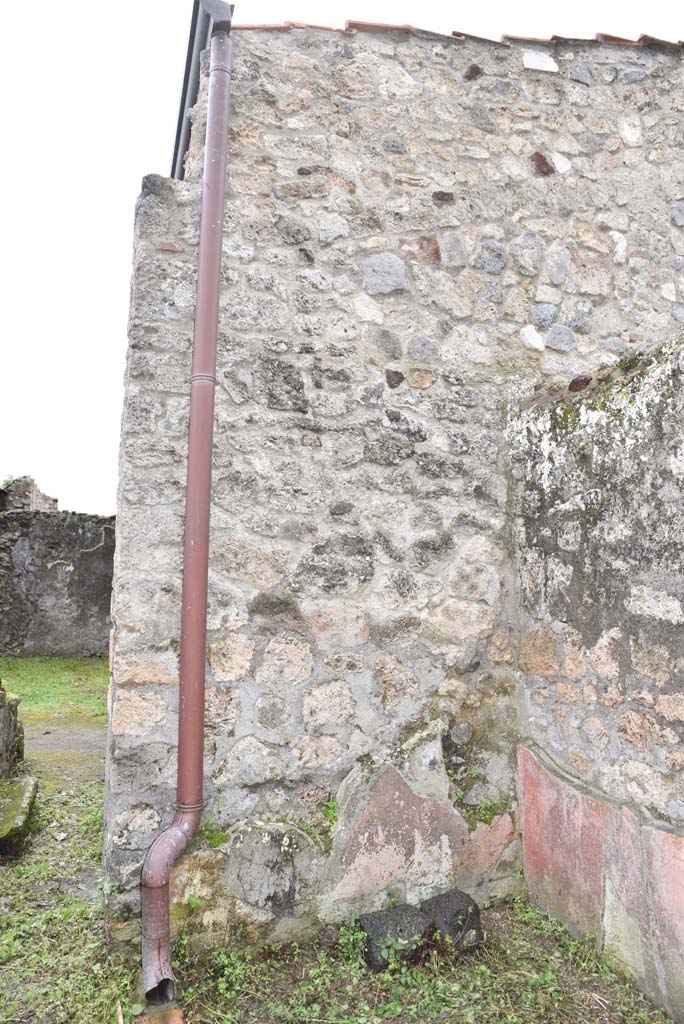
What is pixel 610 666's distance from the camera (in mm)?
2713

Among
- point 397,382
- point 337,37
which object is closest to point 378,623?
point 397,382

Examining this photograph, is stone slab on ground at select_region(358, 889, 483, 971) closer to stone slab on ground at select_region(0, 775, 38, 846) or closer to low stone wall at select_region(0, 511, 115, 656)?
stone slab on ground at select_region(0, 775, 38, 846)

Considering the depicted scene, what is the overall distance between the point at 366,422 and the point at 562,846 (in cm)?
193

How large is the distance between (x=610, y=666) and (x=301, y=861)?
1.43m

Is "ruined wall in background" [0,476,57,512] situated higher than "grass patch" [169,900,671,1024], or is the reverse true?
"ruined wall in background" [0,476,57,512]

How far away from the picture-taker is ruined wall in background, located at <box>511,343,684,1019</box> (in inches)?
94.7

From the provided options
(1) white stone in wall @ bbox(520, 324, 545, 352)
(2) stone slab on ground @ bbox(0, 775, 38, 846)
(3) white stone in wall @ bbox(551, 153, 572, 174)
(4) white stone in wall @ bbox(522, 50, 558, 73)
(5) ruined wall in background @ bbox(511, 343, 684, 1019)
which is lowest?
(2) stone slab on ground @ bbox(0, 775, 38, 846)

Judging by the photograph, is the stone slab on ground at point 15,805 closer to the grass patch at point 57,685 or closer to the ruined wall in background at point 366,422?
the ruined wall in background at point 366,422

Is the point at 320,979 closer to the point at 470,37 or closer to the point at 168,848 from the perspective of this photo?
the point at 168,848

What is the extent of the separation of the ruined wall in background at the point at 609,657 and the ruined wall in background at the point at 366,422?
19 centimetres

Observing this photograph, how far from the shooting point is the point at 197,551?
9.15 feet

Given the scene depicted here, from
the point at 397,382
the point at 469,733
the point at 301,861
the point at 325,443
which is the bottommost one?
the point at 301,861

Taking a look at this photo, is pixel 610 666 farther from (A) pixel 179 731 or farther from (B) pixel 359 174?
(B) pixel 359 174

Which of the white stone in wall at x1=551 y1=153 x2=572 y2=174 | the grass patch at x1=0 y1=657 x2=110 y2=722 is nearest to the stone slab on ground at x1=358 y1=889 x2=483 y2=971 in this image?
the white stone in wall at x1=551 y1=153 x2=572 y2=174
